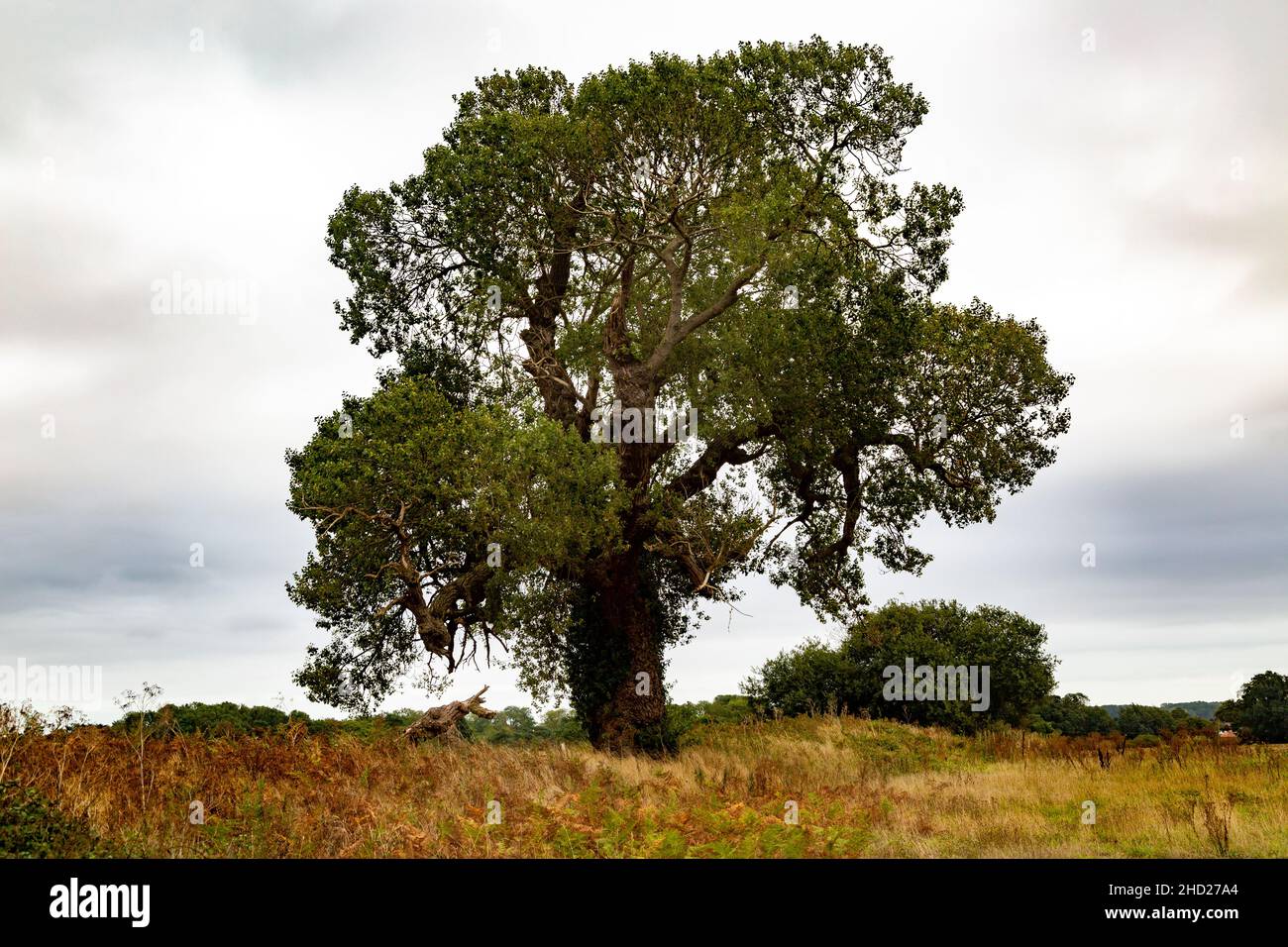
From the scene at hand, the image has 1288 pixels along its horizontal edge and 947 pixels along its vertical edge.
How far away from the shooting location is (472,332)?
27.5m

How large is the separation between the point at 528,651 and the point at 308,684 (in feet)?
18.8

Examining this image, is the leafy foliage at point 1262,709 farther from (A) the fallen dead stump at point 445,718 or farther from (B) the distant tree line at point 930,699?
(A) the fallen dead stump at point 445,718

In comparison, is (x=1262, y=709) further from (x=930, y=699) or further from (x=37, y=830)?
(x=37, y=830)

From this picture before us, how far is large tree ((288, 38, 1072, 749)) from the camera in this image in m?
23.6

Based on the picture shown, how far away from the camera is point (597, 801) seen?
50.3ft

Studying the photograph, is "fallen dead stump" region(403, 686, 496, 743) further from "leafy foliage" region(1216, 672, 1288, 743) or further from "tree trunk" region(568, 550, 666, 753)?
"leafy foliage" region(1216, 672, 1288, 743)

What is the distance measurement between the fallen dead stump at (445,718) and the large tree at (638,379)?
4.50 ft

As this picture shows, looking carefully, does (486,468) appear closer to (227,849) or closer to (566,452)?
(566,452)

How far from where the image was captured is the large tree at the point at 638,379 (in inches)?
930

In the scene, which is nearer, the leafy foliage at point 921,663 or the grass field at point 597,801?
the grass field at point 597,801

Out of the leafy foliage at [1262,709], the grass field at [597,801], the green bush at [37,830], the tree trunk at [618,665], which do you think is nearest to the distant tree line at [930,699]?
the leafy foliage at [1262,709]

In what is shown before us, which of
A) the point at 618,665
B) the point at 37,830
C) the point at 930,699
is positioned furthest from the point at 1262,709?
the point at 37,830

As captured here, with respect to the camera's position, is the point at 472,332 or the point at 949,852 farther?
the point at 472,332
